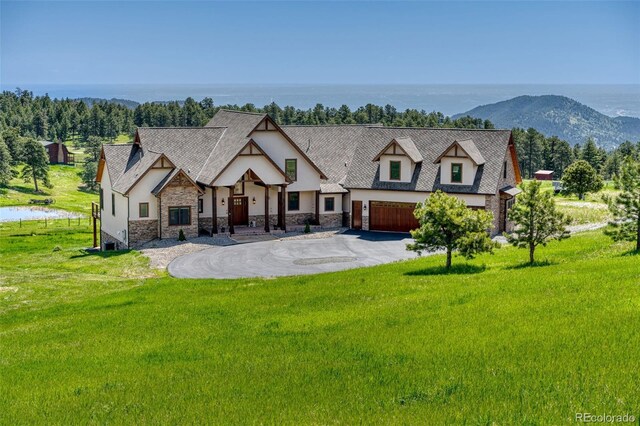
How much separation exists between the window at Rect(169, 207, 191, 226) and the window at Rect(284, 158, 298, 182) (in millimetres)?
7522

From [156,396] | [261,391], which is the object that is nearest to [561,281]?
[261,391]

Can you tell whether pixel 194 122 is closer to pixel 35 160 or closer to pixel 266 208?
pixel 35 160

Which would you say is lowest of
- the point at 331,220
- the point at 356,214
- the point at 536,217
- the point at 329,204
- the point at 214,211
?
the point at 331,220

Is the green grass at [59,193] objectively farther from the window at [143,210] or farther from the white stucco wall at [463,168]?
the white stucco wall at [463,168]

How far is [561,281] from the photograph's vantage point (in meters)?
19.5

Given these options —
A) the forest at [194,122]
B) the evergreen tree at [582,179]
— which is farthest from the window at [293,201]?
the forest at [194,122]

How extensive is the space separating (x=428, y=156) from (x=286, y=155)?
9.36m

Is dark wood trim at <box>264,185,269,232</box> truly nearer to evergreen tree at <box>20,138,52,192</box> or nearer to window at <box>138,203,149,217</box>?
window at <box>138,203,149,217</box>

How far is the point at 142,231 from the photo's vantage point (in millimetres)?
42938

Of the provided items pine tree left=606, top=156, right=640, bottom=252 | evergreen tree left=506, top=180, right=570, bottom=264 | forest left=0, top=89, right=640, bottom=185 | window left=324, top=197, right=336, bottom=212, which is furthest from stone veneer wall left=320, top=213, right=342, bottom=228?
forest left=0, top=89, right=640, bottom=185

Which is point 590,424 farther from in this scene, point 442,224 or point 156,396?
point 442,224

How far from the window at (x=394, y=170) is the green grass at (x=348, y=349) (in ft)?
65.4

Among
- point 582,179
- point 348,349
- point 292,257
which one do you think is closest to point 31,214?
point 292,257

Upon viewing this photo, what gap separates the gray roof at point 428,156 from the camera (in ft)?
146
